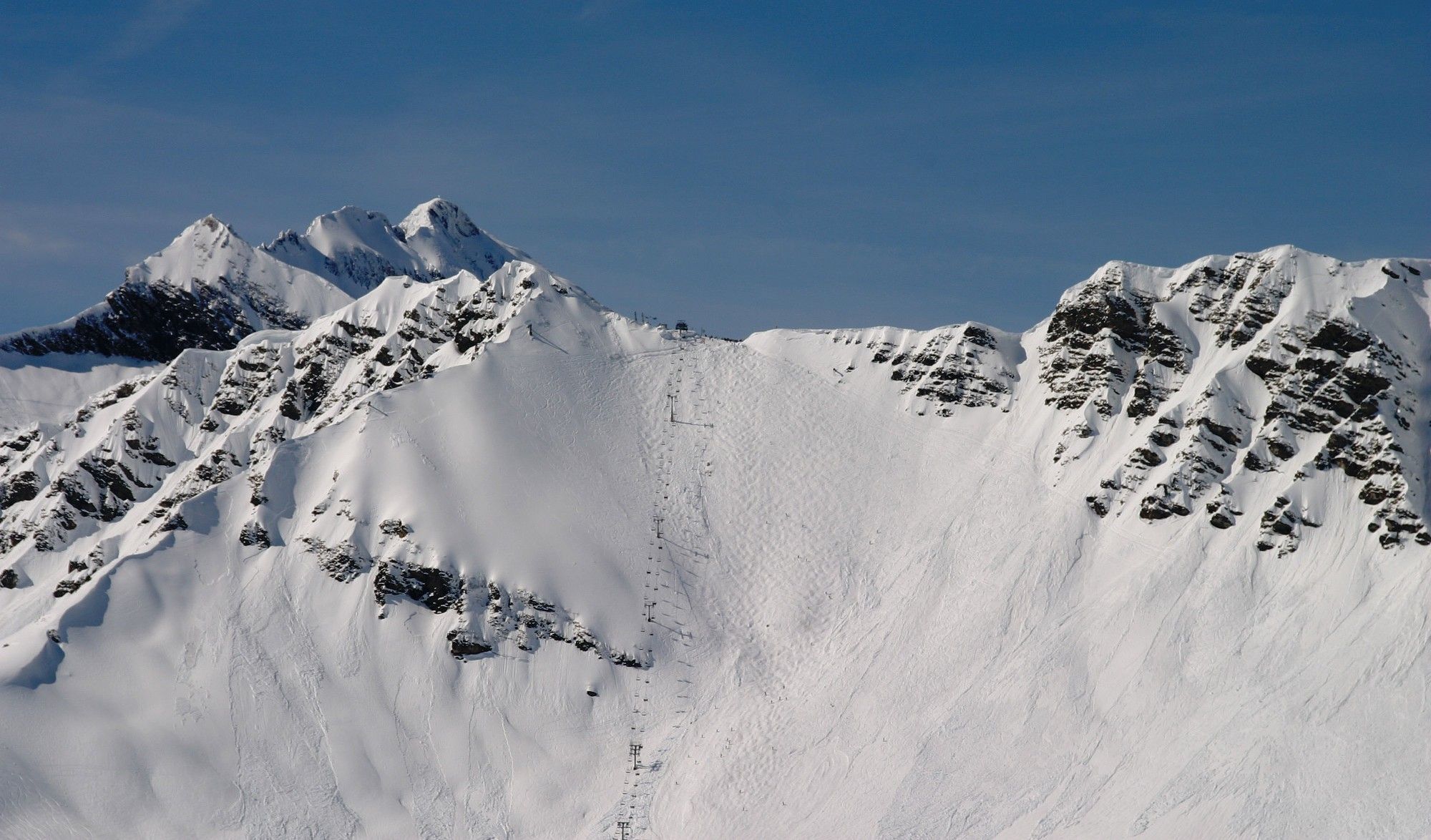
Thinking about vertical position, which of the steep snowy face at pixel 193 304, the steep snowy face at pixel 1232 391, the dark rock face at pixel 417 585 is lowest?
the dark rock face at pixel 417 585

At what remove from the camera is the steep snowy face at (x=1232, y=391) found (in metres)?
89.9

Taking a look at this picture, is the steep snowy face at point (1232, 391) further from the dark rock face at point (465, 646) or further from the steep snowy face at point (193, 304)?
the steep snowy face at point (193, 304)

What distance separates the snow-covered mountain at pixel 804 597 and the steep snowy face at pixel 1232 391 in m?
0.26

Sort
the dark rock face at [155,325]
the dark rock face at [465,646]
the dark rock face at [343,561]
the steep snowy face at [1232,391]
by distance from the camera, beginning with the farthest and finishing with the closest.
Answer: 1. the dark rock face at [155,325]
2. the dark rock face at [343,561]
3. the dark rock face at [465,646]
4. the steep snowy face at [1232,391]

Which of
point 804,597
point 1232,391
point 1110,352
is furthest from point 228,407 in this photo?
point 1232,391

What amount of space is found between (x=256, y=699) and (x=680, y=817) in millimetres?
27658

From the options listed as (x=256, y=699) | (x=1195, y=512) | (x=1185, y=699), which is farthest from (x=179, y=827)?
(x=1195, y=512)

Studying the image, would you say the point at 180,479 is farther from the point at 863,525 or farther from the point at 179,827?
the point at 863,525

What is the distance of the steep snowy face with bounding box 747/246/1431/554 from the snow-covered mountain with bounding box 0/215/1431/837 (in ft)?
0.85

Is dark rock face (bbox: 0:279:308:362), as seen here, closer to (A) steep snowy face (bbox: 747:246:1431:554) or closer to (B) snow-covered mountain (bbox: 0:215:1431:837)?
(B) snow-covered mountain (bbox: 0:215:1431:837)

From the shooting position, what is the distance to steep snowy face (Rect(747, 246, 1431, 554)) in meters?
89.9

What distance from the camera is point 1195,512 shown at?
9269 centimetres

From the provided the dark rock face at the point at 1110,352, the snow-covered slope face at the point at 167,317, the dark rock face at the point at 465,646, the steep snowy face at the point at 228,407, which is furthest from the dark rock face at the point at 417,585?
the snow-covered slope face at the point at 167,317

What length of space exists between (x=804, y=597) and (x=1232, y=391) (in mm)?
31086
